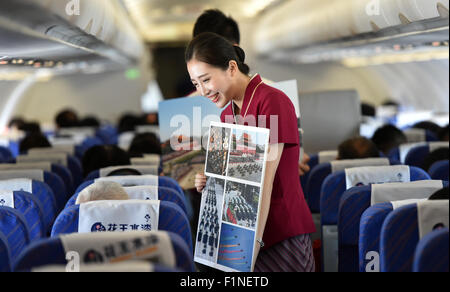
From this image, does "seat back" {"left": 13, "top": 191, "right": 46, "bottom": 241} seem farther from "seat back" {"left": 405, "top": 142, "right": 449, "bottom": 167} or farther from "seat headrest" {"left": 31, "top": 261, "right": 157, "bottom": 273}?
"seat back" {"left": 405, "top": 142, "right": 449, "bottom": 167}

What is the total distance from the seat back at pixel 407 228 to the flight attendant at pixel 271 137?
41cm

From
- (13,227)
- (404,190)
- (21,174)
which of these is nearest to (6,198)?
(13,227)

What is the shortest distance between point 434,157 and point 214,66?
3747 millimetres

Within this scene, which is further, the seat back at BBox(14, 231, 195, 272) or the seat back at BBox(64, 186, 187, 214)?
the seat back at BBox(64, 186, 187, 214)

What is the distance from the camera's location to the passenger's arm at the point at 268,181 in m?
2.87

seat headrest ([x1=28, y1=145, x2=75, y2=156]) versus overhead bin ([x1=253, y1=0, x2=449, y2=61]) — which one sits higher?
overhead bin ([x1=253, y1=0, x2=449, y2=61])

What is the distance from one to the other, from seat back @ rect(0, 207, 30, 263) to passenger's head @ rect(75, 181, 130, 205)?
36cm

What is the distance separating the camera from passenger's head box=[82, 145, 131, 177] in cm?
607

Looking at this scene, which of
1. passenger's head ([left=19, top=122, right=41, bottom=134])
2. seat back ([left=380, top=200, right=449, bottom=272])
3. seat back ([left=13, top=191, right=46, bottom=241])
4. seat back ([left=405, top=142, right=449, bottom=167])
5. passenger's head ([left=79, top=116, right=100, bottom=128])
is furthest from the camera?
passenger's head ([left=79, top=116, right=100, bottom=128])

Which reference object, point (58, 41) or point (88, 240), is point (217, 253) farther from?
point (58, 41)

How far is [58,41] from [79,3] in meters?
0.55

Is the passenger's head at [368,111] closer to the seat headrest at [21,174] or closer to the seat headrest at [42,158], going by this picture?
the seat headrest at [42,158]

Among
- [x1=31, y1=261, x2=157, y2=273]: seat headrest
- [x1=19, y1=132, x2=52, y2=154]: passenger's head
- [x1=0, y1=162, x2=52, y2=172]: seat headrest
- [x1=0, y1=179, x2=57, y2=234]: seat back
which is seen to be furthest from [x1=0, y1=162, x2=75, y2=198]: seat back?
[x1=31, y1=261, x2=157, y2=273]: seat headrest

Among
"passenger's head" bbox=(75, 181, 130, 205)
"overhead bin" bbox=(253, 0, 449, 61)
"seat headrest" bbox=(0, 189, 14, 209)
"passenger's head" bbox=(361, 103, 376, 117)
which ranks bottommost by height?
"seat headrest" bbox=(0, 189, 14, 209)
